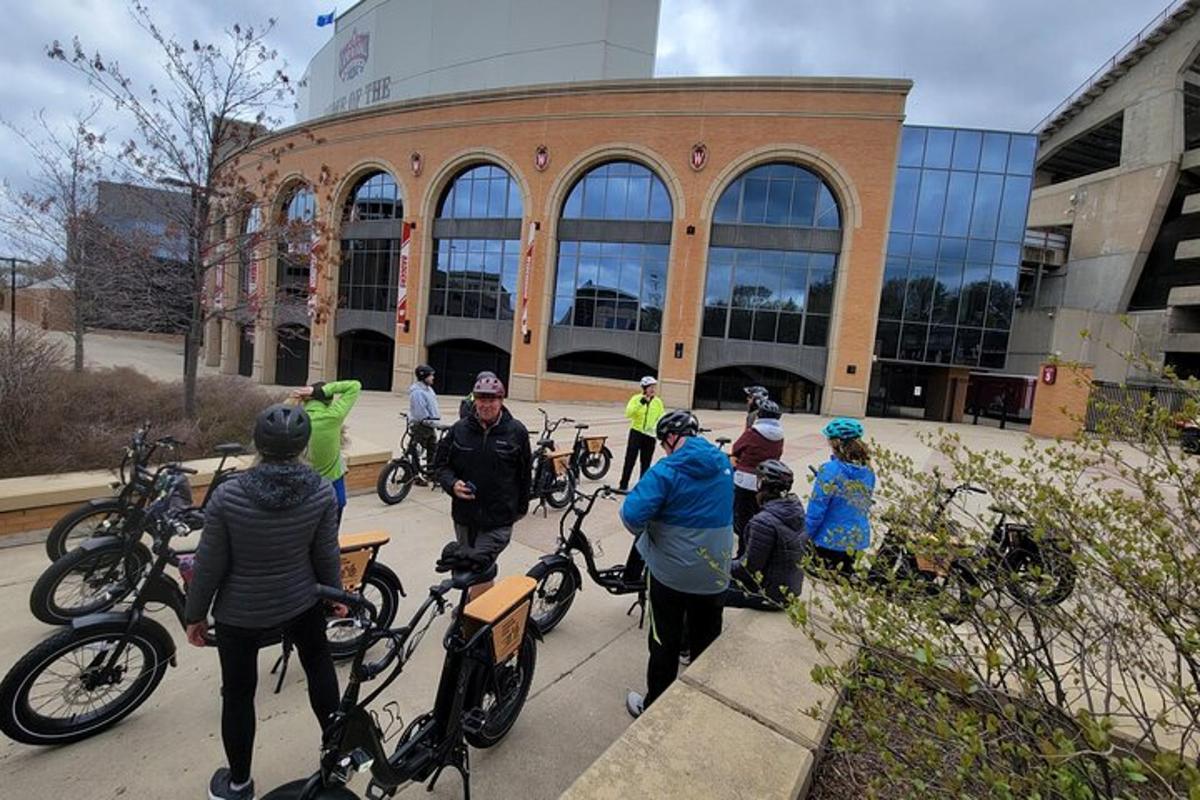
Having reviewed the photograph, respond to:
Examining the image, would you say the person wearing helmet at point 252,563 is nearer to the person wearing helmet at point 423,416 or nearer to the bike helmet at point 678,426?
the bike helmet at point 678,426

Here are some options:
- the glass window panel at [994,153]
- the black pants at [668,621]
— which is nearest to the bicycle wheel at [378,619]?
the black pants at [668,621]

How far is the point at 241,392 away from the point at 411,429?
399 cm

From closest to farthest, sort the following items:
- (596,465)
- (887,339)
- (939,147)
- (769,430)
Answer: (769,430), (596,465), (939,147), (887,339)

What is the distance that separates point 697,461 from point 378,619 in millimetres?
2247

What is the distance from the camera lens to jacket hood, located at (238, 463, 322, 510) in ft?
7.14

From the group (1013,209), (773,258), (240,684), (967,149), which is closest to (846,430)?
(240,684)

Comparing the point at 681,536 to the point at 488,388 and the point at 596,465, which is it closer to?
the point at 488,388

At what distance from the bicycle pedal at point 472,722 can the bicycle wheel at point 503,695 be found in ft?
0.12

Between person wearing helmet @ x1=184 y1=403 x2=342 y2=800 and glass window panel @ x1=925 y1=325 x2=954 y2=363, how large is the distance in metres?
28.8

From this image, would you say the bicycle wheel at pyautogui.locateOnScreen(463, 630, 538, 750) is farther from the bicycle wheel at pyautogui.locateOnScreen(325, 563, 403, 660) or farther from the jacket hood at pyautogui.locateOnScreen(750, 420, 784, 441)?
the jacket hood at pyautogui.locateOnScreen(750, 420, 784, 441)

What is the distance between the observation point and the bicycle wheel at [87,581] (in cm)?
343

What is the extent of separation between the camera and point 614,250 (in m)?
24.6

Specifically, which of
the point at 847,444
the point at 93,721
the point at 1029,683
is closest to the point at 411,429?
the point at 93,721

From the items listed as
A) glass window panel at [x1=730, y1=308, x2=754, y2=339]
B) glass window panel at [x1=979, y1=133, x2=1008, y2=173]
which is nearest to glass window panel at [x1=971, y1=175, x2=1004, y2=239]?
glass window panel at [x1=979, y1=133, x2=1008, y2=173]
